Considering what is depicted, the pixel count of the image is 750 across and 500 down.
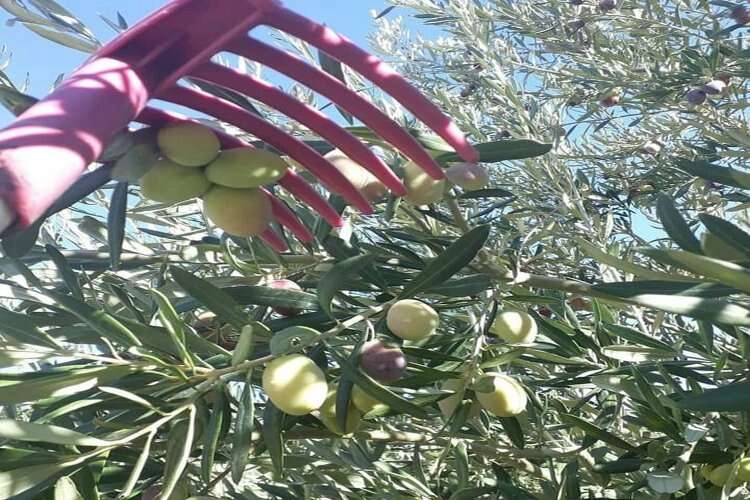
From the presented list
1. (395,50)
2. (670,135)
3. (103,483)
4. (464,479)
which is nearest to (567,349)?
(464,479)

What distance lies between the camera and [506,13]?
3.99m

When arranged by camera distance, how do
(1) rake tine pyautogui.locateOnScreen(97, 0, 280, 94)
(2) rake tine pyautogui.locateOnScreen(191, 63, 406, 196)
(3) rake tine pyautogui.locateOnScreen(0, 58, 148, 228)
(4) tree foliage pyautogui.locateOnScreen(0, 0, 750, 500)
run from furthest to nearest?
1. (4) tree foliage pyautogui.locateOnScreen(0, 0, 750, 500)
2. (2) rake tine pyautogui.locateOnScreen(191, 63, 406, 196)
3. (1) rake tine pyautogui.locateOnScreen(97, 0, 280, 94)
4. (3) rake tine pyautogui.locateOnScreen(0, 58, 148, 228)

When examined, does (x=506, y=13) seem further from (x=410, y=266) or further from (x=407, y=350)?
(x=407, y=350)

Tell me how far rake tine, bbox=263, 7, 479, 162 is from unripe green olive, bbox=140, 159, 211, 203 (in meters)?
0.31

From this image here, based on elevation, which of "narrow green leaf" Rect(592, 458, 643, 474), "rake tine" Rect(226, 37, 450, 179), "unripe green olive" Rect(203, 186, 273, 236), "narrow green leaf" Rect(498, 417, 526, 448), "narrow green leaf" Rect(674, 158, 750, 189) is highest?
"rake tine" Rect(226, 37, 450, 179)

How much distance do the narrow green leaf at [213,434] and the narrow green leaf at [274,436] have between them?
73mm

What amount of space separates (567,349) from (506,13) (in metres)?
2.88

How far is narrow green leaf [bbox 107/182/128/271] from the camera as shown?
117 cm

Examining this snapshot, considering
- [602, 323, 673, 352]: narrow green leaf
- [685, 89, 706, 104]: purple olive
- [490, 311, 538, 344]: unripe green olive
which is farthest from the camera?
[685, 89, 706, 104]: purple olive

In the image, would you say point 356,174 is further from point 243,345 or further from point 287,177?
point 243,345

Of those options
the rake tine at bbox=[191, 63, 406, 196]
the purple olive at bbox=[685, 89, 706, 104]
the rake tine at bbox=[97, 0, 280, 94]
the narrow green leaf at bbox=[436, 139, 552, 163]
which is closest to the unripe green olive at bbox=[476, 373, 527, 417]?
the narrow green leaf at bbox=[436, 139, 552, 163]

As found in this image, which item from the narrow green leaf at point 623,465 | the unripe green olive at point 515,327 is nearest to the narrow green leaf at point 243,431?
the unripe green olive at point 515,327

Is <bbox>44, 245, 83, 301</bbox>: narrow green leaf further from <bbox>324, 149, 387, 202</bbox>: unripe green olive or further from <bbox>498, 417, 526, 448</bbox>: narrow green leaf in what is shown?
<bbox>498, 417, 526, 448</bbox>: narrow green leaf

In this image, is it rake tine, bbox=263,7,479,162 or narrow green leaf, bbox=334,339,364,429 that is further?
narrow green leaf, bbox=334,339,364,429
